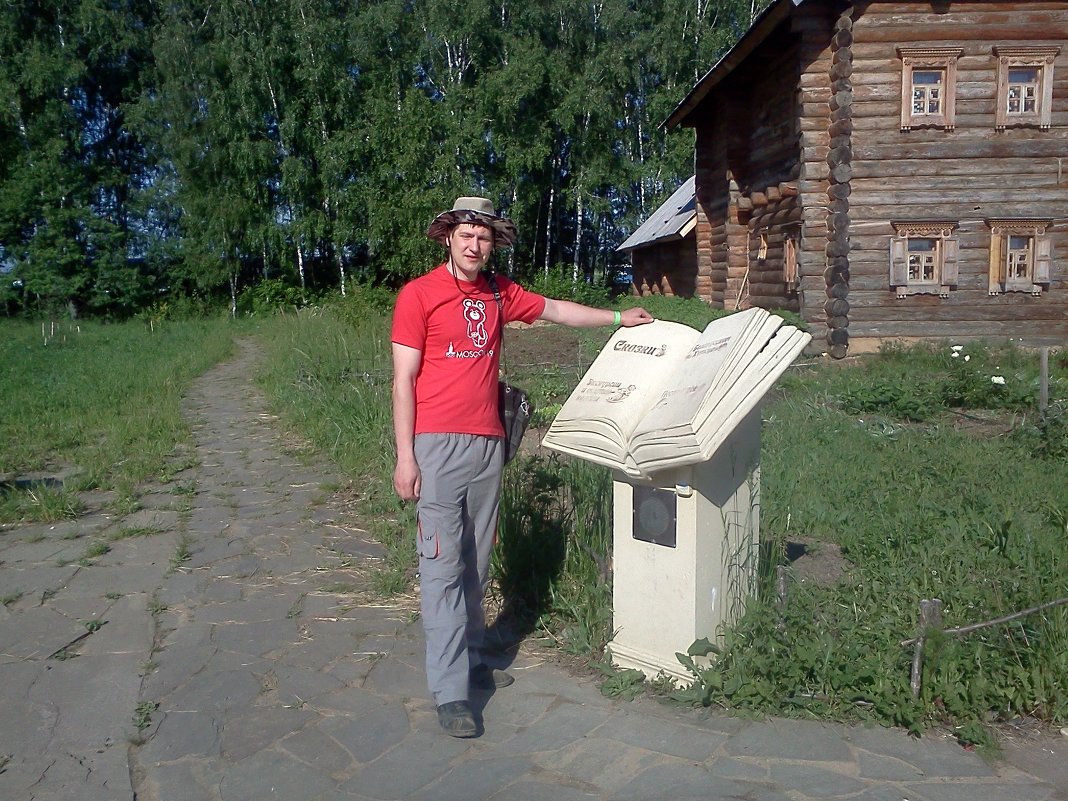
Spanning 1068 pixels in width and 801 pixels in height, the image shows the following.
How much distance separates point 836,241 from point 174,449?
10789mm

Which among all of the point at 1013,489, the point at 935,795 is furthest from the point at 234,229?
the point at 935,795

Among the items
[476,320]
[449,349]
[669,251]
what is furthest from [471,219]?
[669,251]

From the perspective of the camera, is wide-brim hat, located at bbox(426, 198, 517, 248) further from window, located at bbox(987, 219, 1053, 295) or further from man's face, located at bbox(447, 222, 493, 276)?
window, located at bbox(987, 219, 1053, 295)

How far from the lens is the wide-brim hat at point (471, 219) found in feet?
11.8

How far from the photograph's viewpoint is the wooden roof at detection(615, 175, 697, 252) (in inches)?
934

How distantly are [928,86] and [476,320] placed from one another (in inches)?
565

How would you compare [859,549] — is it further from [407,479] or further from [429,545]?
[407,479]

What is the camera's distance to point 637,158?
36.7m

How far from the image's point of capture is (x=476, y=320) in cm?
365

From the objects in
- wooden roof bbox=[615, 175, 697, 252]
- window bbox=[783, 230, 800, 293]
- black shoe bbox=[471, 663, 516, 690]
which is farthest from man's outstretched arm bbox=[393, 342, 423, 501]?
wooden roof bbox=[615, 175, 697, 252]

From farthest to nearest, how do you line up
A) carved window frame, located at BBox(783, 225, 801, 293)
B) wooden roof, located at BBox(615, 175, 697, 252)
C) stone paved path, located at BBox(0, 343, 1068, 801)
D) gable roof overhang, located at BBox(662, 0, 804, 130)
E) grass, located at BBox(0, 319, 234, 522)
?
wooden roof, located at BBox(615, 175, 697, 252) → carved window frame, located at BBox(783, 225, 801, 293) → gable roof overhang, located at BBox(662, 0, 804, 130) → grass, located at BBox(0, 319, 234, 522) → stone paved path, located at BBox(0, 343, 1068, 801)

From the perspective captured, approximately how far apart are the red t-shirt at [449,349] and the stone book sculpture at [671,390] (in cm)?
41

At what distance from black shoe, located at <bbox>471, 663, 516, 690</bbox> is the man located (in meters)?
0.23

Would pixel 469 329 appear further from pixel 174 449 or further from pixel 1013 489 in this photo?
pixel 174 449
